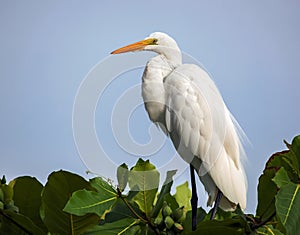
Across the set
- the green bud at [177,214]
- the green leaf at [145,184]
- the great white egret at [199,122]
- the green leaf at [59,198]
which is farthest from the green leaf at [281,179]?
the great white egret at [199,122]

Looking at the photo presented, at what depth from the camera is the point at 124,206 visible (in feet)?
4.80

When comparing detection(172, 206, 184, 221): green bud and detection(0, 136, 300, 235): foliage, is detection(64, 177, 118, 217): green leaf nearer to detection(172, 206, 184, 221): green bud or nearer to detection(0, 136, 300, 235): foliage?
detection(0, 136, 300, 235): foliage

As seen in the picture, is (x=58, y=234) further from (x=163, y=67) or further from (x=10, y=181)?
(x=163, y=67)

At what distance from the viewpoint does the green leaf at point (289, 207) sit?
1.23 metres

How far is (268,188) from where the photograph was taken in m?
1.44

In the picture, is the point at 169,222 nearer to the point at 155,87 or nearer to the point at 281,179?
the point at 281,179

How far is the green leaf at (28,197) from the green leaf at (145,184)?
0.29 meters

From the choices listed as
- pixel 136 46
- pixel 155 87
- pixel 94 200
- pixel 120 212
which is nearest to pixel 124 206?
pixel 120 212

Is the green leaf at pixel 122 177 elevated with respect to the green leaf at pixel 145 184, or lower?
elevated

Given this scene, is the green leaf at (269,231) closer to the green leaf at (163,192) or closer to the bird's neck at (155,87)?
the green leaf at (163,192)

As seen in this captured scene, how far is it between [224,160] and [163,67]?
703 millimetres

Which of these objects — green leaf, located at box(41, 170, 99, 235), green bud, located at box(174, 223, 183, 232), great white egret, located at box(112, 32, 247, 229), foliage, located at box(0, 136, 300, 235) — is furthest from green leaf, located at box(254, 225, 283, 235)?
great white egret, located at box(112, 32, 247, 229)

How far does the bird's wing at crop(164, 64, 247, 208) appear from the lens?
118 inches

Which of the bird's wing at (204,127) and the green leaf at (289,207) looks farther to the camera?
the bird's wing at (204,127)
